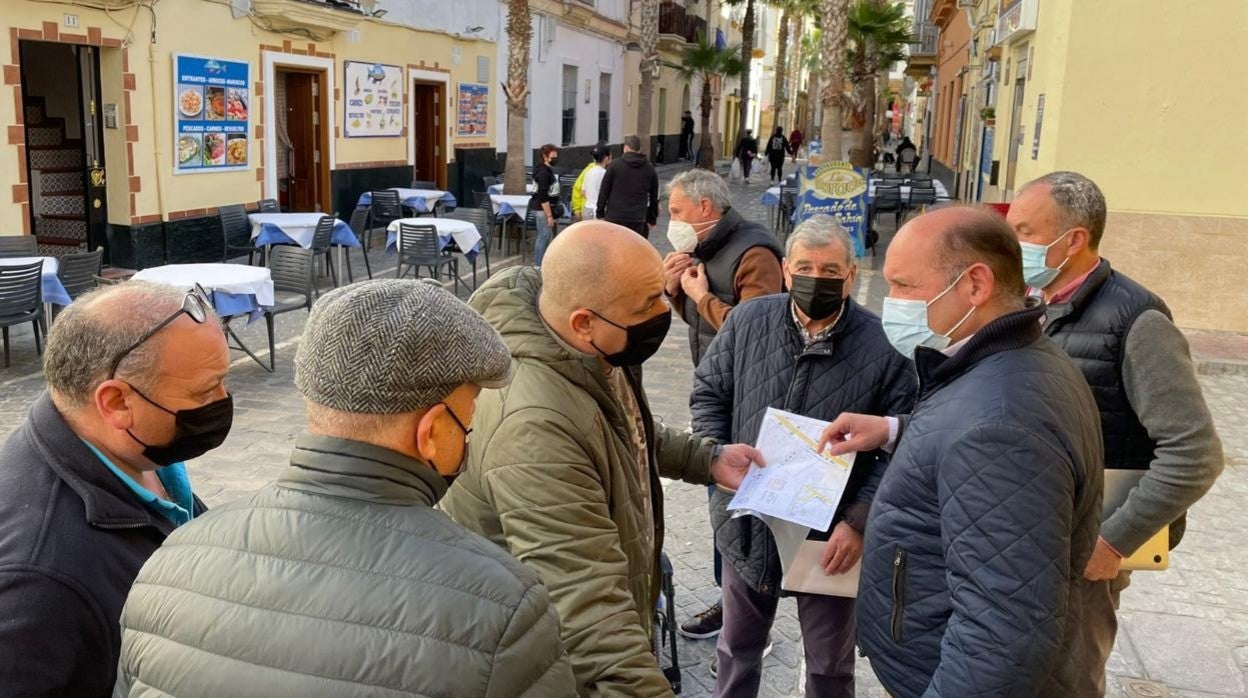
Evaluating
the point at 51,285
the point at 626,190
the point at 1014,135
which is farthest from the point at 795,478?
the point at 1014,135

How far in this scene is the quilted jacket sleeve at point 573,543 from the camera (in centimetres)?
179

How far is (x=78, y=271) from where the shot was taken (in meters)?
8.22

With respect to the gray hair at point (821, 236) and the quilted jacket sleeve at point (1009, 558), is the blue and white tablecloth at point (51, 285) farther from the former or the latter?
the quilted jacket sleeve at point (1009, 558)

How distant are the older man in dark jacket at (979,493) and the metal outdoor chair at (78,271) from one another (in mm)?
7657

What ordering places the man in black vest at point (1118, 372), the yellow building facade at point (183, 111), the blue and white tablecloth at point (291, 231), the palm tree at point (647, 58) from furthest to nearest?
the palm tree at point (647, 58), the blue and white tablecloth at point (291, 231), the yellow building facade at point (183, 111), the man in black vest at point (1118, 372)

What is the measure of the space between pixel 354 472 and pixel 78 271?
7918mm

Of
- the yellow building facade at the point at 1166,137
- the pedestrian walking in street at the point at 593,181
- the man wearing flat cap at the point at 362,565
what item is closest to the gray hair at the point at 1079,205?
the man wearing flat cap at the point at 362,565

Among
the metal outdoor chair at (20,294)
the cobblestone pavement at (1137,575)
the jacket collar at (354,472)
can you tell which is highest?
the jacket collar at (354,472)

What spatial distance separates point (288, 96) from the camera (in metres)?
15.7

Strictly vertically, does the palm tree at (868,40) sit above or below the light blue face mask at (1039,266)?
above

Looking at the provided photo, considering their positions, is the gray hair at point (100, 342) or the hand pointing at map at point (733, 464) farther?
the hand pointing at map at point (733, 464)

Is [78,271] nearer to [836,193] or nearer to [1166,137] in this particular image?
[836,193]

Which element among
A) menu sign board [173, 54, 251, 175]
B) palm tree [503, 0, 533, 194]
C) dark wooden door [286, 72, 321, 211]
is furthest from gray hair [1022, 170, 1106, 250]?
dark wooden door [286, 72, 321, 211]

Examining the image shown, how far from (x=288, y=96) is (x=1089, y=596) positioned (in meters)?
15.1
